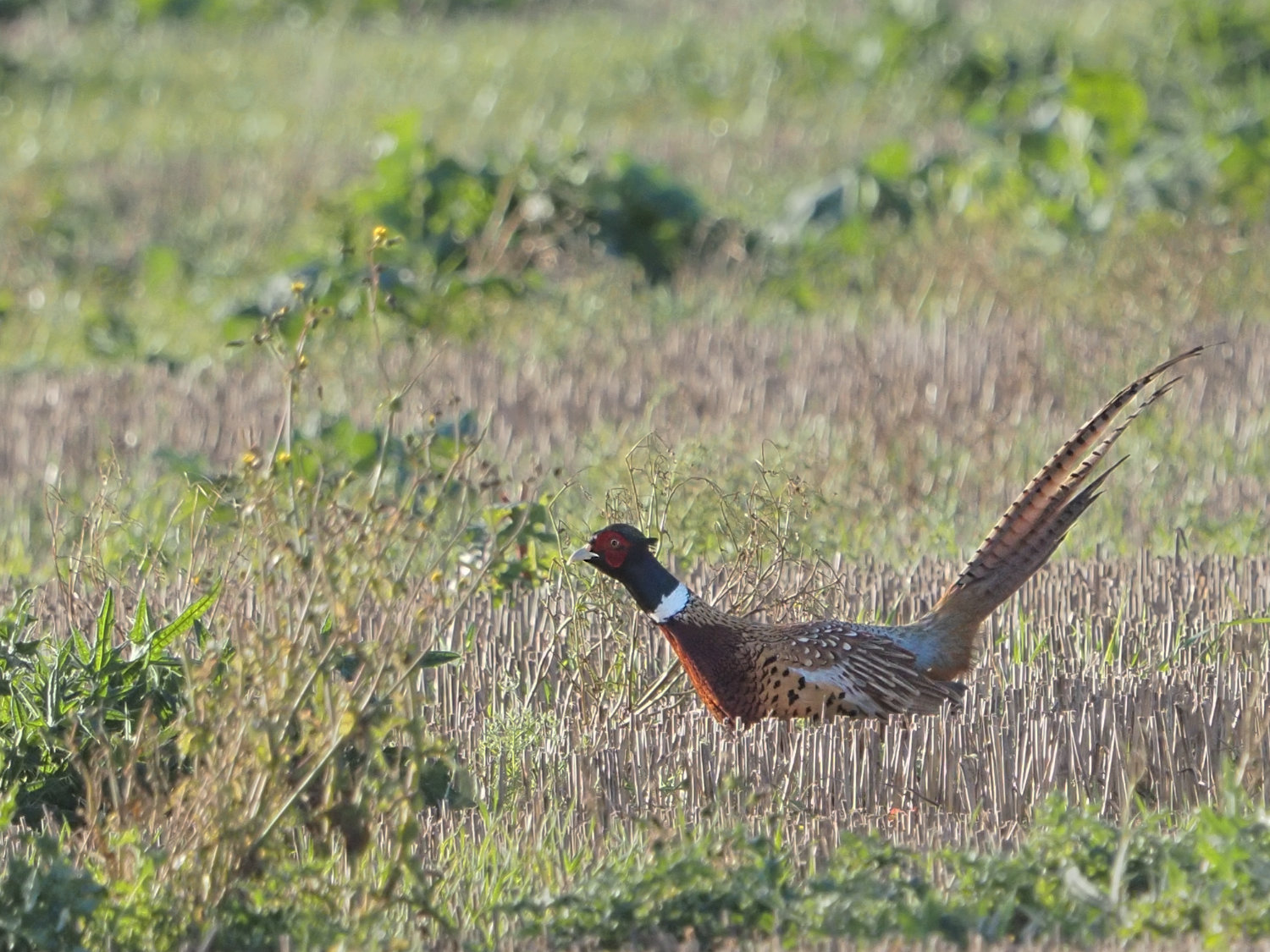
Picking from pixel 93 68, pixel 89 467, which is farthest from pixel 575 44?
pixel 89 467

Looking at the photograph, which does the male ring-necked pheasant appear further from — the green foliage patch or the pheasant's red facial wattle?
the green foliage patch

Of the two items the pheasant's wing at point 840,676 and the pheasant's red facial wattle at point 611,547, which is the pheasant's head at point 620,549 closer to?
the pheasant's red facial wattle at point 611,547

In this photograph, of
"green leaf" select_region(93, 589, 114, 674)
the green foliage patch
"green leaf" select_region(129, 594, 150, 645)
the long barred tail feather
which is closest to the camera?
the green foliage patch

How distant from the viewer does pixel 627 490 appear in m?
5.97

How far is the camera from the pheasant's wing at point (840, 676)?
5.24 meters

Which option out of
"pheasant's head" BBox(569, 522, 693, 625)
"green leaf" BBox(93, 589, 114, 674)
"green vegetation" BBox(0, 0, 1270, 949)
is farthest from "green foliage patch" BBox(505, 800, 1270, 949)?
"green leaf" BBox(93, 589, 114, 674)

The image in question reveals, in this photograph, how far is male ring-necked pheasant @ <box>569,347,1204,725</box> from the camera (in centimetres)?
524

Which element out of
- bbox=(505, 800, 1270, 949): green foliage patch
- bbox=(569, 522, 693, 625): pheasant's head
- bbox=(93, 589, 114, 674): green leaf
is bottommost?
bbox=(505, 800, 1270, 949): green foliage patch

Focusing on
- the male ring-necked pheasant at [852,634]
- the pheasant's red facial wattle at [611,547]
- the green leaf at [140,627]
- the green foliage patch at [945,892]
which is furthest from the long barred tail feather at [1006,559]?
the green leaf at [140,627]

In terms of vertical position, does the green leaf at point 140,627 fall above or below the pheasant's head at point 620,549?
below

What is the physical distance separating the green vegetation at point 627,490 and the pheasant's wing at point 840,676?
6.7 inches

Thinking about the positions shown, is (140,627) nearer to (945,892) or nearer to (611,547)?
(611,547)

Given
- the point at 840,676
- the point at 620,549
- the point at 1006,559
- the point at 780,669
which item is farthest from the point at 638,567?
the point at 1006,559

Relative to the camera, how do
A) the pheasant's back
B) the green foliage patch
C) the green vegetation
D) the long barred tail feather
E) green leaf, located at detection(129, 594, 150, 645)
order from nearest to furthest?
1. the green foliage patch
2. the green vegetation
3. green leaf, located at detection(129, 594, 150, 645)
4. the pheasant's back
5. the long barred tail feather
